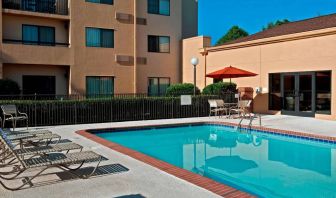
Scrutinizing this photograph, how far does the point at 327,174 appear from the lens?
7879 mm

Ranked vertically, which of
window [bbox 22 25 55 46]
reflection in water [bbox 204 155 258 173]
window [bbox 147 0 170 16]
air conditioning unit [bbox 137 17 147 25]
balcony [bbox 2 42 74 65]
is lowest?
reflection in water [bbox 204 155 258 173]

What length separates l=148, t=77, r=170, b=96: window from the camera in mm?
23906

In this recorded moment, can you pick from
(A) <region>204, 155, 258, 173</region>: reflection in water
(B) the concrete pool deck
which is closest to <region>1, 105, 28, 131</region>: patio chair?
(B) the concrete pool deck

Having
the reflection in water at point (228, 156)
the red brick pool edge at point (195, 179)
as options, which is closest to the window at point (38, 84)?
the reflection in water at point (228, 156)

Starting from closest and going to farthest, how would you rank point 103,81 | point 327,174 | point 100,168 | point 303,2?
1. point 100,168
2. point 327,174
3. point 103,81
4. point 303,2

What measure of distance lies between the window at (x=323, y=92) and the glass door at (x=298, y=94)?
23cm

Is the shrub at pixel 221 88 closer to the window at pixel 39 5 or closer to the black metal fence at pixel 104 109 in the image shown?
the black metal fence at pixel 104 109

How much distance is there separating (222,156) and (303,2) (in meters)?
55.3

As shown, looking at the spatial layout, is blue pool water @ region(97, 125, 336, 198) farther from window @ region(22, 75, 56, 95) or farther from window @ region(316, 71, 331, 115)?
window @ region(22, 75, 56, 95)

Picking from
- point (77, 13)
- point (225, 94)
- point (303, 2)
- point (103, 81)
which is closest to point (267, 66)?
point (225, 94)

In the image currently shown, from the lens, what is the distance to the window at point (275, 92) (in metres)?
18.7

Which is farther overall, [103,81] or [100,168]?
[103,81]

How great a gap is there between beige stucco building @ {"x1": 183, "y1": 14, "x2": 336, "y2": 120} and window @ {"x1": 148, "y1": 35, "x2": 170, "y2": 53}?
3.39m

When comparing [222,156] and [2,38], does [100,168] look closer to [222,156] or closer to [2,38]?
[222,156]
